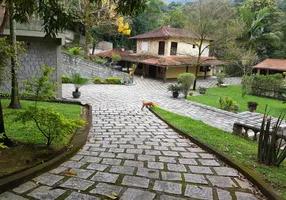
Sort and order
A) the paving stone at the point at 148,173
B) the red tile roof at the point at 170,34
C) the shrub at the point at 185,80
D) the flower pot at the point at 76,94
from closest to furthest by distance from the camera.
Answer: the paving stone at the point at 148,173
the flower pot at the point at 76,94
the shrub at the point at 185,80
the red tile roof at the point at 170,34

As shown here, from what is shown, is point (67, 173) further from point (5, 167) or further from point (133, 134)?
point (133, 134)

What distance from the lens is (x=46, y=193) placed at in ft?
8.96

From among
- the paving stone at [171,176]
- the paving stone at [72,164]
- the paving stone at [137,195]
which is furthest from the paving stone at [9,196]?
the paving stone at [171,176]

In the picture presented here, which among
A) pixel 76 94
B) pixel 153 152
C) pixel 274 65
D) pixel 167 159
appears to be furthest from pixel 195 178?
pixel 274 65

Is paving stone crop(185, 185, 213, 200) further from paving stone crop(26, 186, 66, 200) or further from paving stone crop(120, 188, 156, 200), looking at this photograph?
paving stone crop(26, 186, 66, 200)

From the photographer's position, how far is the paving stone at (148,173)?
11.0ft

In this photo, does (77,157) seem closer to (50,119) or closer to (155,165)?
(50,119)

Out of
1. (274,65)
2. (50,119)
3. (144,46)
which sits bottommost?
(50,119)

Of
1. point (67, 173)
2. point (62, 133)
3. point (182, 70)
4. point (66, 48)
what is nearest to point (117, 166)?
point (67, 173)

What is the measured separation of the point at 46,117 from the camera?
3785mm

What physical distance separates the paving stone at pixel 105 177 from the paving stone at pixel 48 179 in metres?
0.47

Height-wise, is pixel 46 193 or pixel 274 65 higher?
pixel 274 65

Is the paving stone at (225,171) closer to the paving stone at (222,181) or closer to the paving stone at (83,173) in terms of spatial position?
the paving stone at (222,181)

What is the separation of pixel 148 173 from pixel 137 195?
2.28 ft
